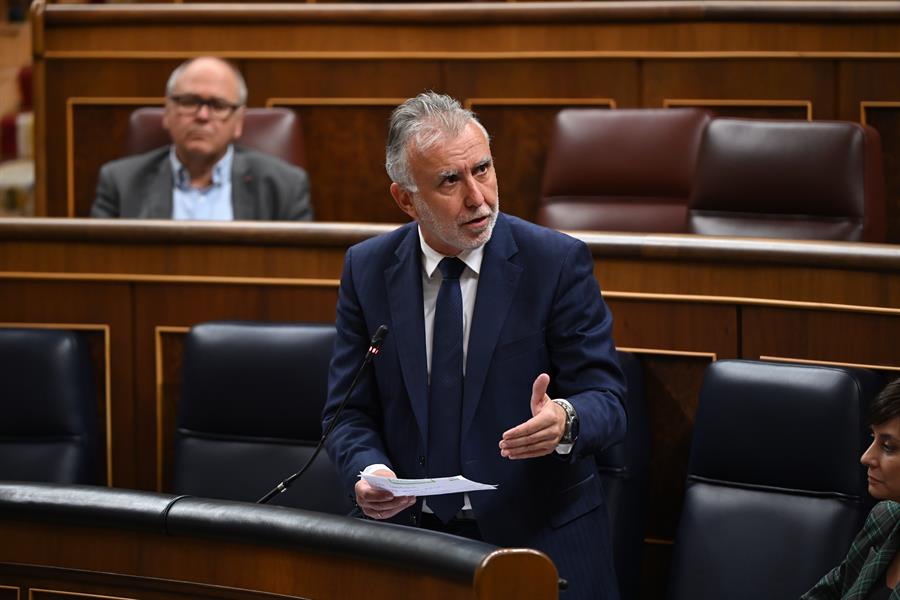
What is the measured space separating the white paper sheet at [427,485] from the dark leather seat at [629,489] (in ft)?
0.77

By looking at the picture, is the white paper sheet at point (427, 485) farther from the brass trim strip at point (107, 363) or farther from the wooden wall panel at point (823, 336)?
the brass trim strip at point (107, 363)

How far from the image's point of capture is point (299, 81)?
157cm

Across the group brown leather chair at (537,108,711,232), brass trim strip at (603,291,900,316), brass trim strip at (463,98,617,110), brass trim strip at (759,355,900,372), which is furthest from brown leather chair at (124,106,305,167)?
brass trim strip at (759,355,900,372)

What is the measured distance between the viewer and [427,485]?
0.71 m

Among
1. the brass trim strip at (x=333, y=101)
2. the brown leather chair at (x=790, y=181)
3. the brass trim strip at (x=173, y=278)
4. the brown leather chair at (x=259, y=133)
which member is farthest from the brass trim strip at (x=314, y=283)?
the brass trim strip at (x=333, y=101)

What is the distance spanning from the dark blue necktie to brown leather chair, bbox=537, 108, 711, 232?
20.3 inches

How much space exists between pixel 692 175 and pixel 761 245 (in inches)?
14.6

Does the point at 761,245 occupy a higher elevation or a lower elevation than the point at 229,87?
lower

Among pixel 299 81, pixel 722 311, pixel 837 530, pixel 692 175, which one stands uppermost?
pixel 299 81

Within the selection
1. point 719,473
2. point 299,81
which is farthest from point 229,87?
point 719,473

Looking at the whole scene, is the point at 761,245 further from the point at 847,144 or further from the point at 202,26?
the point at 202,26

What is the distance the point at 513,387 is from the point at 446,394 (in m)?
0.04

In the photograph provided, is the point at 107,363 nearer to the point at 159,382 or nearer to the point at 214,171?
the point at 159,382

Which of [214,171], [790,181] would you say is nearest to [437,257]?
[790,181]
